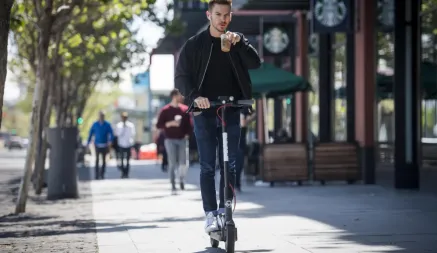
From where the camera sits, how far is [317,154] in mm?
19125

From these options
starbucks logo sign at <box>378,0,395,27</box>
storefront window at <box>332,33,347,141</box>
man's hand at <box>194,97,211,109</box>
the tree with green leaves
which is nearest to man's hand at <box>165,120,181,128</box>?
the tree with green leaves

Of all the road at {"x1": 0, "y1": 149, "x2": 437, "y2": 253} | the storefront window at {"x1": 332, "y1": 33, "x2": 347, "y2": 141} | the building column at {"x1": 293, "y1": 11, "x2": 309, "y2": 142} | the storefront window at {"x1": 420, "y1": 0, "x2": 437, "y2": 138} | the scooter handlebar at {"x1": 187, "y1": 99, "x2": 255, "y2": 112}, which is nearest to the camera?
the scooter handlebar at {"x1": 187, "y1": 99, "x2": 255, "y2": 112}

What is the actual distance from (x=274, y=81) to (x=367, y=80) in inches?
72.3

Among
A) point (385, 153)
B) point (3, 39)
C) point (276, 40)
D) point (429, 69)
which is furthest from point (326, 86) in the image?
point (3, 39)

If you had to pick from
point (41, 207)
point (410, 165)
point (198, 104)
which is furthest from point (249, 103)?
point (410, 165)

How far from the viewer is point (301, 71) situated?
2578cm

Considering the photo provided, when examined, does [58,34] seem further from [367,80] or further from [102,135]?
[102,135]

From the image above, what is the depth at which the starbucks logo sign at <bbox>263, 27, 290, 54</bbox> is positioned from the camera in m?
23.1

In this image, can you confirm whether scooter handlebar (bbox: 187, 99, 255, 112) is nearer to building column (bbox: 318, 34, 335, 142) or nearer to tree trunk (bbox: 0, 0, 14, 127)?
tree trunk (bbox: 0, 0, 14, 127)

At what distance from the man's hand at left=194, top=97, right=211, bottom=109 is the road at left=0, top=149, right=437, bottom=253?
51.4 inches

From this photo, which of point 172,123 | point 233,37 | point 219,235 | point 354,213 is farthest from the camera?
point 172,123

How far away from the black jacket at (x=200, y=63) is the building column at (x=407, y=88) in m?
8.87

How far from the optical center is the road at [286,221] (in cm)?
855

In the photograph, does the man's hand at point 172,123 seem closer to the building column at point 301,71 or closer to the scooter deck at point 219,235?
the building column at point 301,71
